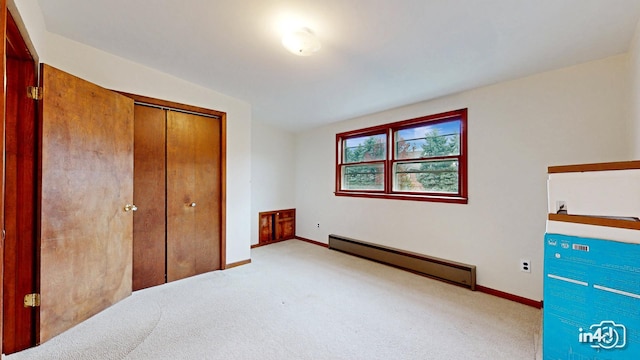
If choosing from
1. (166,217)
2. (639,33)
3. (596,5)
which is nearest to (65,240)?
(166,217)

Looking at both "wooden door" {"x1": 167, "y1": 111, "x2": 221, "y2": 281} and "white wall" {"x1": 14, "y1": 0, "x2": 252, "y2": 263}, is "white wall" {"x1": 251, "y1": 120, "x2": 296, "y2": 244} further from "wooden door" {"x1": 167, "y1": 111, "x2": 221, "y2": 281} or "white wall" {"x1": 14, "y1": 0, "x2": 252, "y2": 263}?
"wooden door" {"x1": 167, "y1": 111, "x2": 221, "y2": 281}

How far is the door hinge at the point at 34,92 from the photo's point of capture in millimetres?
1845

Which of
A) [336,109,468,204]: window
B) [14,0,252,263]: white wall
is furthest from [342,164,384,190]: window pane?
[14,0,252,263]: white wall

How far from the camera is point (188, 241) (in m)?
3.09

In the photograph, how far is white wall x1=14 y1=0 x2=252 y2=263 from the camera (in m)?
A: 2.16

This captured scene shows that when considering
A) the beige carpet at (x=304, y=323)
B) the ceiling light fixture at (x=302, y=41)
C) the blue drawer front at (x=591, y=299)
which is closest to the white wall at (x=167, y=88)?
the beige carpet at (x=304, y=323)

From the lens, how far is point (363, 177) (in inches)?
166

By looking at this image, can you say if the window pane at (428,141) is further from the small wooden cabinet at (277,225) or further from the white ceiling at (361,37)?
the small wooden cabinet at (277,225)

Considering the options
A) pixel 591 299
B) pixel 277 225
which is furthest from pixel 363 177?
pixel 591 299

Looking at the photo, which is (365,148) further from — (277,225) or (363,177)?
(277,225)

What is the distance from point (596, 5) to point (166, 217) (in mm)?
3991

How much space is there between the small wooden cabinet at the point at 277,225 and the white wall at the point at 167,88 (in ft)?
3.38

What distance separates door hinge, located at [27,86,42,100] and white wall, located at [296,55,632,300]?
361cm

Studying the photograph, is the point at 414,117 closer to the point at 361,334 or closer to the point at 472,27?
the point at 472,27
